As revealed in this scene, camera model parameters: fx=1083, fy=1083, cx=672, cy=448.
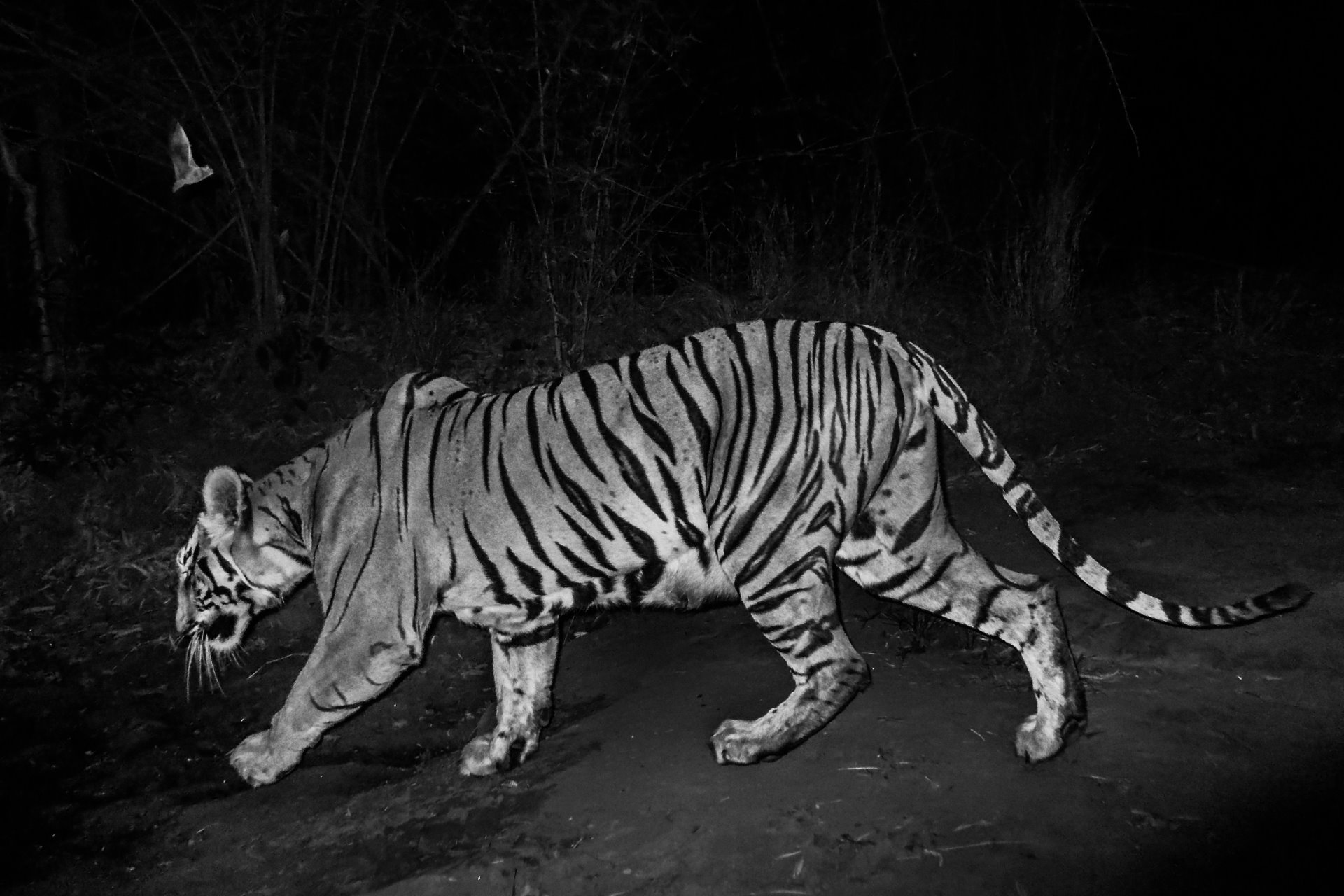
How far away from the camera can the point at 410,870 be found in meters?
3.20

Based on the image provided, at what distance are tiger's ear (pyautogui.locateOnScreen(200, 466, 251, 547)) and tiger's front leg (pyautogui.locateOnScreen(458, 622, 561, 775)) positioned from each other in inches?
42.5

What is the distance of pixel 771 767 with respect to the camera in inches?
136

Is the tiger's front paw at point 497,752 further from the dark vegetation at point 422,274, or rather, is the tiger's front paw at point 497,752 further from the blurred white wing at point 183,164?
the blurred white wing at point 183,164

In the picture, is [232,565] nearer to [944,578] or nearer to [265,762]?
[265,762]

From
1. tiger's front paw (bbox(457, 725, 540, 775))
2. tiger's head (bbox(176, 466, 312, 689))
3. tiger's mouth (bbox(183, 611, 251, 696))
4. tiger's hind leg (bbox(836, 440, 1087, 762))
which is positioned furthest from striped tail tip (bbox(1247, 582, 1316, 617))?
tiger's mouth (bbox(183, 611, 251, 696))

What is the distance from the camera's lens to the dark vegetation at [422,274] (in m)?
5.65

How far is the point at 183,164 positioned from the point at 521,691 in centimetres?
451

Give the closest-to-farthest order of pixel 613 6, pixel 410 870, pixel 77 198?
pixel 410 870, pixel 613 6, pixel 77 198

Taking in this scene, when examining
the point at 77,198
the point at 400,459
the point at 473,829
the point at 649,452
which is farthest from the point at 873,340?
the point at 77,198

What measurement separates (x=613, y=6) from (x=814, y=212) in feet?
9.10

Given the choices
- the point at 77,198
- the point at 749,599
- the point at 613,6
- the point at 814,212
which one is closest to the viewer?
the point at 749,599

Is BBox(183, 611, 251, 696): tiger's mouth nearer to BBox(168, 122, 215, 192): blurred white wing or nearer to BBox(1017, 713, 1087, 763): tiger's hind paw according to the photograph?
BBox(1017, 713, 1087, 763): tiger's hind paw

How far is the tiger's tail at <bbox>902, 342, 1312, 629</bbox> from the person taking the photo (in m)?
3.47

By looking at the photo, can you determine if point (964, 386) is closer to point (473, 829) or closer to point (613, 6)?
point (613, 6)
